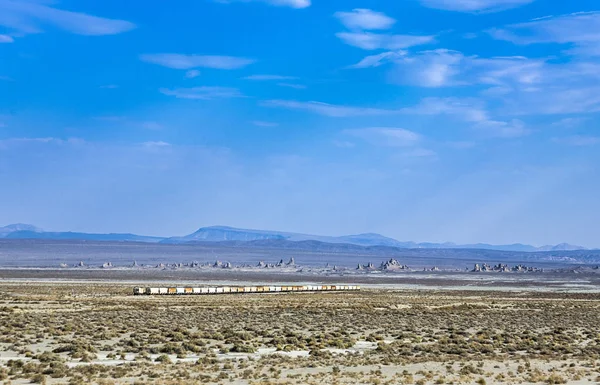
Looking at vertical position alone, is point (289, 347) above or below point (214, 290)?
above

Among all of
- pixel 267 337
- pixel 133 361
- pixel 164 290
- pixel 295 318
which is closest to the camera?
pixel 133 361

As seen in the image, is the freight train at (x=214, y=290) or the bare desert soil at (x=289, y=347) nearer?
the bare desert soil at (x=289, y=347)

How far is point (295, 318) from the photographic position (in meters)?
51.5

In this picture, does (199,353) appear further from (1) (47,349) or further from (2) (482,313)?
(2) (482,313)

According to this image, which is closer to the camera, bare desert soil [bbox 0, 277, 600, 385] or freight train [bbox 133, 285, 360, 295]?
bare desert soil [bbox 0, 277, 600, 385]

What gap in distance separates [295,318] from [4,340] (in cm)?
2186

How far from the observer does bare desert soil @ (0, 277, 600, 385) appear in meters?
25.6

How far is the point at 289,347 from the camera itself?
111 ft

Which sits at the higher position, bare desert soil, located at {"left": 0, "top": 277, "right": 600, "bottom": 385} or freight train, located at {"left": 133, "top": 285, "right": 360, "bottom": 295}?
bare desert soil, located at {"left": 0, "top": 277, "right": 600, "bottom": 385}

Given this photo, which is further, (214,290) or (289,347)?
(214,290)

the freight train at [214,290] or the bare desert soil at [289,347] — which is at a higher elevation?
the bare desert soil at [289,347]

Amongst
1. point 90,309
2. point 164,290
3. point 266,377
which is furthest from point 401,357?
point 164,290

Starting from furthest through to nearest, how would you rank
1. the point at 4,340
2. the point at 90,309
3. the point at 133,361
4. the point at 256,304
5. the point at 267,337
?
the point at 256,304
the point at 90,309
the point at 267,337
the point at 4,340
the point at 133,361

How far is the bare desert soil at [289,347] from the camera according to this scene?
25.6 meters
